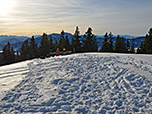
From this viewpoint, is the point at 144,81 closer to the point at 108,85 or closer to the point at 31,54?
the point at 108,85

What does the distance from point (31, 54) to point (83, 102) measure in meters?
51.0

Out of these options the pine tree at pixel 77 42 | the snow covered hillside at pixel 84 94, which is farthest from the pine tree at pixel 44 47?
the snow covered hillside at pixel 84 94

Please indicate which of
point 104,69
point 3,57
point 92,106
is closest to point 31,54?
point 3,57

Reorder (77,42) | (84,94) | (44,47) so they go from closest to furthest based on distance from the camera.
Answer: (84,94), (77,42), (44,47)

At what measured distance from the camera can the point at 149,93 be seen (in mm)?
5945

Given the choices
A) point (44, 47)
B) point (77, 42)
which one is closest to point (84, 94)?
point (77, 42)

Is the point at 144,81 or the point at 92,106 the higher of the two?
the point at 144,81

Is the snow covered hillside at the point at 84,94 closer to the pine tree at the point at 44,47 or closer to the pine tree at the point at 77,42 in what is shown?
the pine tree at the point at 77,42

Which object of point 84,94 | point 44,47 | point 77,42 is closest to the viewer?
point 84,94

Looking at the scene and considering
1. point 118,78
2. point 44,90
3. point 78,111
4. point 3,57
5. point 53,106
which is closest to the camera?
point 78,111

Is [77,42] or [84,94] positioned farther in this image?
[77,42]

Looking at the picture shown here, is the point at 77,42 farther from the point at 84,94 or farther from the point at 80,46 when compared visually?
the point at 84,94

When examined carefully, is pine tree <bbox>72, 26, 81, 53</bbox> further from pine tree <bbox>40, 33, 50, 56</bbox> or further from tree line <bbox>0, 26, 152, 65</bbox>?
pine tree <bbox>40, 33, 50, 56</bbox>

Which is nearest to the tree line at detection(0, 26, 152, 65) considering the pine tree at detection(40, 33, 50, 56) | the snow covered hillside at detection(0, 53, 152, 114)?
the pine tree at detection(40, 33, 50, 56)
